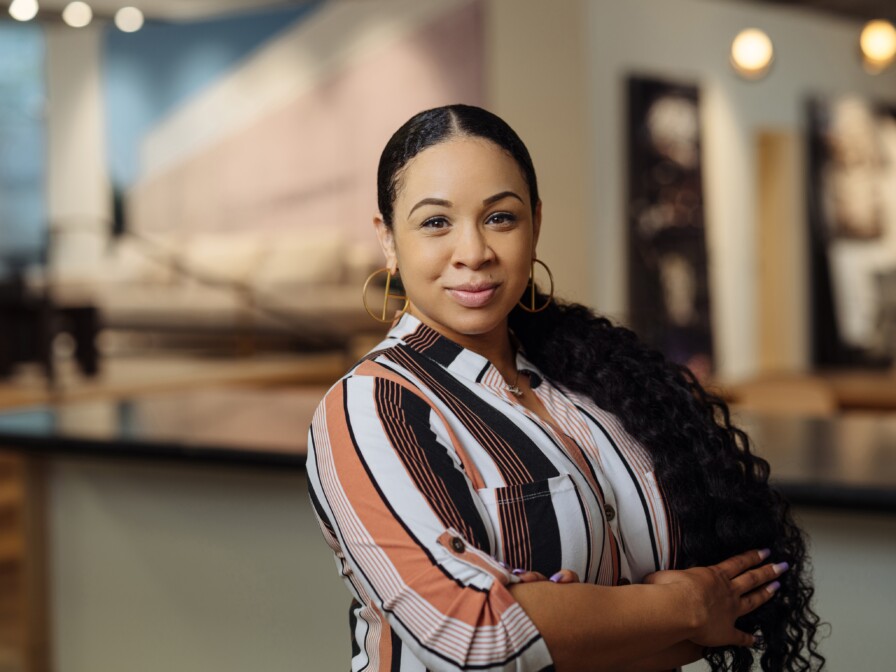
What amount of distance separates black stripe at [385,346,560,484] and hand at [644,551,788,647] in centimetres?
19

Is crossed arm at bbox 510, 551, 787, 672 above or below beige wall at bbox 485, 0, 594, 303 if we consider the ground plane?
below

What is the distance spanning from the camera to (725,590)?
122 cm

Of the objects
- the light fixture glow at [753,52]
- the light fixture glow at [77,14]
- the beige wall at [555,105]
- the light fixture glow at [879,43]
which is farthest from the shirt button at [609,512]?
the beige wall at [555,105]

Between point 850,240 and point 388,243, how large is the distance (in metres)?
10.5

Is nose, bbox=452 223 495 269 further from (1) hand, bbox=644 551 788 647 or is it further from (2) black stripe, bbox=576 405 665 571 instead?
(1) hand, bbox=644 551 788 647

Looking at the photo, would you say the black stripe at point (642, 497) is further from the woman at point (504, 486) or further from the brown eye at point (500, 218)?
the brown eye at point (500, 218)

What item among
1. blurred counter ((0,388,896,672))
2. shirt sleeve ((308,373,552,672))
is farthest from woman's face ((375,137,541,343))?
blurred counter ((0,388,896,672))

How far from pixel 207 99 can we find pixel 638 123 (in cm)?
447

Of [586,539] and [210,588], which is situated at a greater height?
[586,539]

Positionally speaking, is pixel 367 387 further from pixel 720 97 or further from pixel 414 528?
pixel 720 97

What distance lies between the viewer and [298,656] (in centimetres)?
292

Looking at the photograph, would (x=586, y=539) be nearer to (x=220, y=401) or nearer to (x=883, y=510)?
(x=883, y=510)

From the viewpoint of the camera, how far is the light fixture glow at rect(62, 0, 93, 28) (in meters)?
3.77

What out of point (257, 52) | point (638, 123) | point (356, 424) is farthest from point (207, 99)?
point (356, 424)
